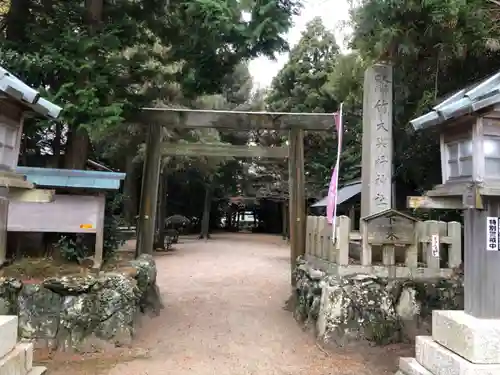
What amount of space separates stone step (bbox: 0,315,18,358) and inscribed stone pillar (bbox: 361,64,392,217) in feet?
18.4

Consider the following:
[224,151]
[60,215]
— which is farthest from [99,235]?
[224,151]

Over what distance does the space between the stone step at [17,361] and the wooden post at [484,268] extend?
13.9 ft

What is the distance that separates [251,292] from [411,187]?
530cm

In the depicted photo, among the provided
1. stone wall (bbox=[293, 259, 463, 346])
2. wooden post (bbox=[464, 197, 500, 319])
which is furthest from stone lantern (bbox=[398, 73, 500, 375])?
stone wall (bbox=[293, 259, 463, 346])

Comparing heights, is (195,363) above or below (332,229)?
below

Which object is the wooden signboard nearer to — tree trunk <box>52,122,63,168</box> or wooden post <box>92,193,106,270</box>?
wooden post <box>92,193,106,270</box>

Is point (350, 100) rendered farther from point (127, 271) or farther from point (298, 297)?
point (127, 271)

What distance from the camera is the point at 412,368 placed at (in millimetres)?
4703

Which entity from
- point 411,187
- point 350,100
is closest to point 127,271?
point 350,100

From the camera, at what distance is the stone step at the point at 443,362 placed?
12.7 ft

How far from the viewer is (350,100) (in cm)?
1159

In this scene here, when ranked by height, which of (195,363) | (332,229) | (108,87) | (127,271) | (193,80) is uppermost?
(193,80)

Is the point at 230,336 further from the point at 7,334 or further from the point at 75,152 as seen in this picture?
the point at 75,152

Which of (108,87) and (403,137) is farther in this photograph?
(403,137)
